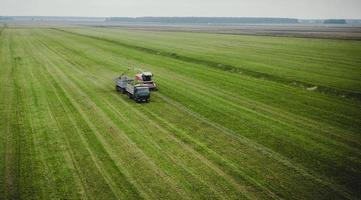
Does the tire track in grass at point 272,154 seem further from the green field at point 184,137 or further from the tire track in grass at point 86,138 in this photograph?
the tire track in grass at point 86,138

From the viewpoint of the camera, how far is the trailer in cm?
2689

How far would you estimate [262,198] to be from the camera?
43.4 ft

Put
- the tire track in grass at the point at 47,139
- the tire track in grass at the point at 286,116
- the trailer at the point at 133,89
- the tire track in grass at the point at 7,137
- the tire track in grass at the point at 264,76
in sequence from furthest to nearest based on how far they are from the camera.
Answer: the tire track in grass at the point at 264,76, the trailer at the point at 133,89, the tire track in grass at the point at 286,116, the tire track in grass at the point at 47,139, the tire track in grass at the point at 7,137

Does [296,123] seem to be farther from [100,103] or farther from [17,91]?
[17,91]

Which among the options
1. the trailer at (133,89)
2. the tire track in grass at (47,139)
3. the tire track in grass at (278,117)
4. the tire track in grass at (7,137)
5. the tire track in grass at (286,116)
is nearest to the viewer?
the tire track in grass at (7,137)

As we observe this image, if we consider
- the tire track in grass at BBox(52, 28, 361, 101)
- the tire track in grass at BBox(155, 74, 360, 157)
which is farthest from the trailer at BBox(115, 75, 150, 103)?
the tire track in grass at BBox(52, 28, 361, 101)

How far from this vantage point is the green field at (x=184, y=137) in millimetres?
14078

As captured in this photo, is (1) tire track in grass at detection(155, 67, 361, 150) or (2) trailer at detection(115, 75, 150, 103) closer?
(1) tire track in grass at detection(155, 67, 361, 150)

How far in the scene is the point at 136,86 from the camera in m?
27.3

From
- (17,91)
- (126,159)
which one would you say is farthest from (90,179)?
(17,91)

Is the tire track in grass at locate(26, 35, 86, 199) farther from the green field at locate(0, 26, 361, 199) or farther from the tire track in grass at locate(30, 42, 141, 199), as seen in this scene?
the tire track in grass at locate(30, 42, 141, 199)

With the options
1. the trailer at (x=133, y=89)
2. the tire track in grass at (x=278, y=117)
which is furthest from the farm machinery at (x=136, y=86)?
the tire track in grass at (x=278, y=117)

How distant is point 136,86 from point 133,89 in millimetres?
380

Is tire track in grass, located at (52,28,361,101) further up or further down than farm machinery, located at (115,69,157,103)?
further down
